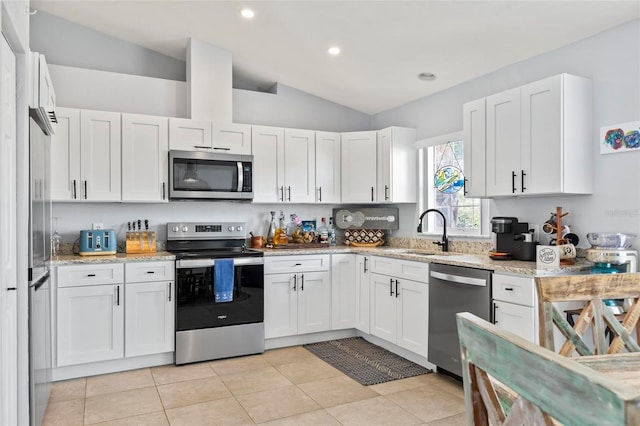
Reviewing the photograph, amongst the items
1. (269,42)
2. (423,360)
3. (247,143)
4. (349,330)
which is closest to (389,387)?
(423,360)

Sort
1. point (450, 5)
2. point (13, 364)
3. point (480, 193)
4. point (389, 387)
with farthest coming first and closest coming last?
point (480, 193), point (389, 387), point (450, 5), point (13, 364)

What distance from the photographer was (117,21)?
161 inches

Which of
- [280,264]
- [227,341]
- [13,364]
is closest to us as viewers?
[13,364]

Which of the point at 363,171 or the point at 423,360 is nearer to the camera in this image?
the point at 423,360

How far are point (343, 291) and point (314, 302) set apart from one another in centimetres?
32

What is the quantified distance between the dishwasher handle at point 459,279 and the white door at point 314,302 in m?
1.27

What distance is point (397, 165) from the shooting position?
181 inches

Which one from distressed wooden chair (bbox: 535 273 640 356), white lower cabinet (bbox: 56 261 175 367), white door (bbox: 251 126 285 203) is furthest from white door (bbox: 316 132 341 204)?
distressed wooden chair (bbox: 535 273 640 356)

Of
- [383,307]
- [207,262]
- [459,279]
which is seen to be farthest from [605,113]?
[207,262]

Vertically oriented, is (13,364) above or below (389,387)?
above

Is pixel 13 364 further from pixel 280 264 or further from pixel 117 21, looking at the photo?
pixel 117 21

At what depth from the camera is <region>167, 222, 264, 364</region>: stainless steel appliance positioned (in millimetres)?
3822

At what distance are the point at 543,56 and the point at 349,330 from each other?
2988 mm

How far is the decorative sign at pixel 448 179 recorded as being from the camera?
14.0ft
